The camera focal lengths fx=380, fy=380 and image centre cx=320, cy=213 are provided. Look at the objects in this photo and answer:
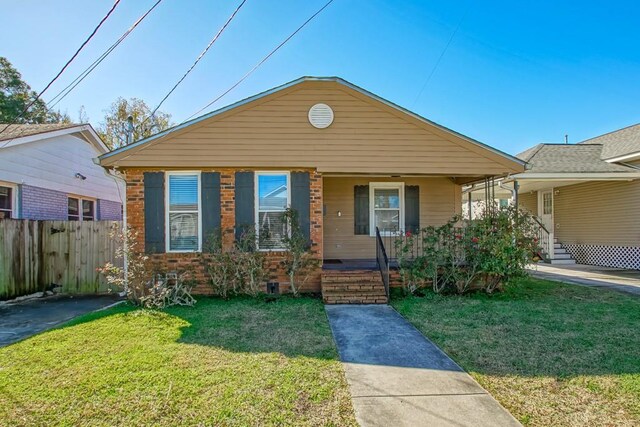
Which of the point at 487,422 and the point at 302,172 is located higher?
the point at 302,172

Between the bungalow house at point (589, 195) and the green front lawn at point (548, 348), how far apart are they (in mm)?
5084

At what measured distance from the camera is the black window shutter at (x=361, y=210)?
10562 mm

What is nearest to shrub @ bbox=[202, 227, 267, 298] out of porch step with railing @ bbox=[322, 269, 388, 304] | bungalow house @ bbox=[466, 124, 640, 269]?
porch step with railing @ bbox=[322, 269, 388, 304]

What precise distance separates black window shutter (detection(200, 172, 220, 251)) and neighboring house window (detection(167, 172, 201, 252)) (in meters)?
0.14

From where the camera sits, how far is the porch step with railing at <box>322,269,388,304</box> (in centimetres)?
757

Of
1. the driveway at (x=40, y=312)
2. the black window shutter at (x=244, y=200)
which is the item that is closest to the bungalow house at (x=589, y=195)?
the black window shutter at (x=244, y=200)

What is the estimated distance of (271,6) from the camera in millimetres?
7395

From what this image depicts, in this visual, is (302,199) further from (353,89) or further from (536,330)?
(536,330)

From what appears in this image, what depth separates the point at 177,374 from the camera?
3.80m

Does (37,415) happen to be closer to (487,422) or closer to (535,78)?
(487,422)

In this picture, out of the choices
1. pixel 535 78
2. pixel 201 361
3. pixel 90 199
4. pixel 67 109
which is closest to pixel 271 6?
pixel 201 361

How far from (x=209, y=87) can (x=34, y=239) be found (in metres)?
5.40

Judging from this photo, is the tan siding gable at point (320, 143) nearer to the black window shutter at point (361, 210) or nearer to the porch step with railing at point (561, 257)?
the black window shutter at point (361, 210)

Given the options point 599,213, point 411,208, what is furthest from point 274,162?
point 599,213
